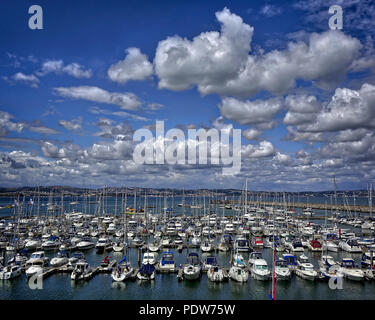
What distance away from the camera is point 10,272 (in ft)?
127

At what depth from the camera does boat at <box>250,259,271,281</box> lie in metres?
37.8

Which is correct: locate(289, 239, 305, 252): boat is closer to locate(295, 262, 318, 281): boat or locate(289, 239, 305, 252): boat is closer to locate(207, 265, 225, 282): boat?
locate(295, 262, 318, 281): boat

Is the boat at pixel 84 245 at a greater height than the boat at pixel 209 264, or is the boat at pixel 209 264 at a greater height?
the boat at pixel 209 264

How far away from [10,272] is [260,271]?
3200 cm

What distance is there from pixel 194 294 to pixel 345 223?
265ft

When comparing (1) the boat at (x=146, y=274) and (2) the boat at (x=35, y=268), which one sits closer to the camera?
(1) the boat at (x=146, y=274)

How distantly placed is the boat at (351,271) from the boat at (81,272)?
32.5 metres

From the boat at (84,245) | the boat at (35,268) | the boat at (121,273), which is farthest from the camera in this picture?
the boat at (84,245)

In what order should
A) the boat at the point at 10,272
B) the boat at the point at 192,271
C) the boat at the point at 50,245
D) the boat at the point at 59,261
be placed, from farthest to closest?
the boat at the point at 50,245 < the boat at the point at 59,261 < the boat at the point at 10,272 < the boat at the point at 192,271

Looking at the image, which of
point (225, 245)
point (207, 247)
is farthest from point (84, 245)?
point (225, 245)

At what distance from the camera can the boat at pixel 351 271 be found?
38.0m

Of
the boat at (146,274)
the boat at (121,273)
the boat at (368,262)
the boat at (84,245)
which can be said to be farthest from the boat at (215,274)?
the boat at (84,245)

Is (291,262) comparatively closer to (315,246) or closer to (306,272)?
(306,272)

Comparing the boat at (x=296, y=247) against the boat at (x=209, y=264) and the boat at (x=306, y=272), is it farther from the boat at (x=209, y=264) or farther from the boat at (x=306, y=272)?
the boat at (x=209, y=264)
